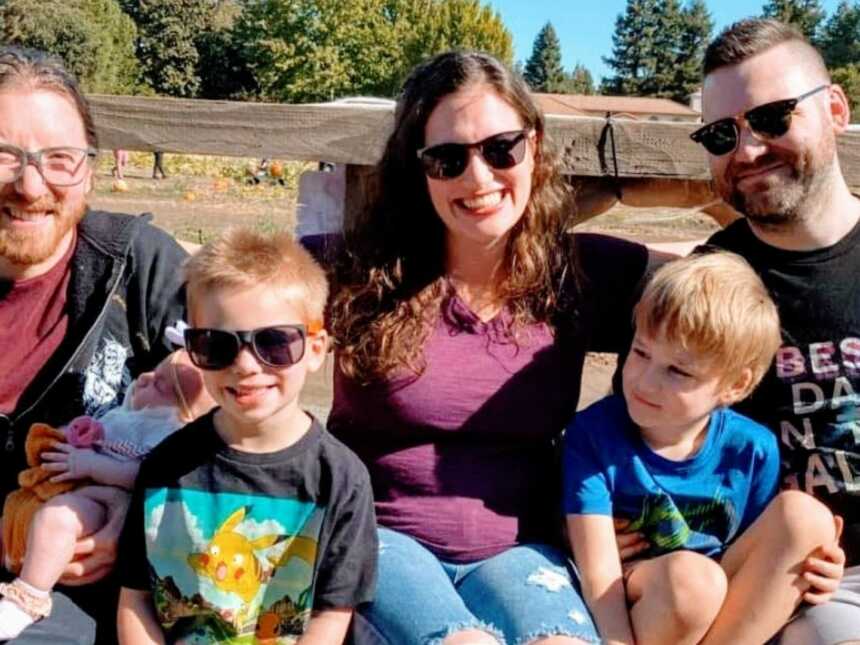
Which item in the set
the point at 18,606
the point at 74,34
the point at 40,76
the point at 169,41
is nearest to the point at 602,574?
the point at 18,606

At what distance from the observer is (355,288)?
2691mm

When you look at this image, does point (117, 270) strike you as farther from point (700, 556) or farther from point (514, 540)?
point (700, 556)

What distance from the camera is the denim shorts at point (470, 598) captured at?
2.20 m

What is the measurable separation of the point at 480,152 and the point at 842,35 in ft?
304

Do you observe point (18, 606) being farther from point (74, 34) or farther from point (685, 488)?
point (74, 34)

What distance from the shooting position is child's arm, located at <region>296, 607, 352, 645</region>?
7.09 ft

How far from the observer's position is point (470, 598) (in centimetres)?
238

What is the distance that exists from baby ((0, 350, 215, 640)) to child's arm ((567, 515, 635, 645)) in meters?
0.93

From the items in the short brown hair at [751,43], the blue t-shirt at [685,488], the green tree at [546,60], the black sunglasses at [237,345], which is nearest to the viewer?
the black sunglasses at [237,345]

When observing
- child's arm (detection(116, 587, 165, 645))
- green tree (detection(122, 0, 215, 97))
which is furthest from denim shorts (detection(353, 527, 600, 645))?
green tree (detection(122, 0, 215, 97))

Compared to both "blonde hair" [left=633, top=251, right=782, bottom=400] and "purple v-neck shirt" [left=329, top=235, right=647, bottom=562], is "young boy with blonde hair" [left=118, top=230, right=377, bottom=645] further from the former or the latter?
"blonde hair" [left=633, top=251, right=782, bottom=400]

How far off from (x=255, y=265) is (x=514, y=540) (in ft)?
3.03

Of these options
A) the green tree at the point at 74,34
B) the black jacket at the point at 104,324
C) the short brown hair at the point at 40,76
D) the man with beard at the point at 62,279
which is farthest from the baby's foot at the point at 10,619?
the green tree at the point at 74,34

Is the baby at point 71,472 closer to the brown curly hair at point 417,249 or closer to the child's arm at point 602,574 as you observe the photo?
the brown curly hair at point 417,249
